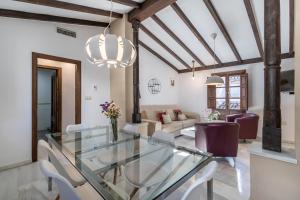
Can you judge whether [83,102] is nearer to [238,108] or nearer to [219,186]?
[219,186]

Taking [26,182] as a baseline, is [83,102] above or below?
above

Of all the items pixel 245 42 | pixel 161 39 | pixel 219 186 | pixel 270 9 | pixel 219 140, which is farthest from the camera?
pixel 161 39

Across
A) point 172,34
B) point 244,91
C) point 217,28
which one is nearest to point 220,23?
point 217,28

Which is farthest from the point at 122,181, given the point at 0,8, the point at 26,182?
the point at 0,8

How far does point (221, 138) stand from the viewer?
3.20m

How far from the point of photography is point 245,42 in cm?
464

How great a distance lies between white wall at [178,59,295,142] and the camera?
4.68 meters

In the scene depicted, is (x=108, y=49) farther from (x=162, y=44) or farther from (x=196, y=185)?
(x=162, y=44)

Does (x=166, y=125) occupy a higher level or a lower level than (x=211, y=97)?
lower

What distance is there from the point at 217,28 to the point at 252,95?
8.31 feet

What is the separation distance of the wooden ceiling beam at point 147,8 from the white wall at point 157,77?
7.09 ft

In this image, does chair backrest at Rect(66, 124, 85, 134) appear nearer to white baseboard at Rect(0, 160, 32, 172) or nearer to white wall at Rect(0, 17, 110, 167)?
white wall at Rect(0, 17, 110, 167)

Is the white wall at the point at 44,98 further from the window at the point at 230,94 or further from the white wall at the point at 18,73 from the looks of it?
the window at the point at 230,94

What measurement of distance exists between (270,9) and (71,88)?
4616mm
